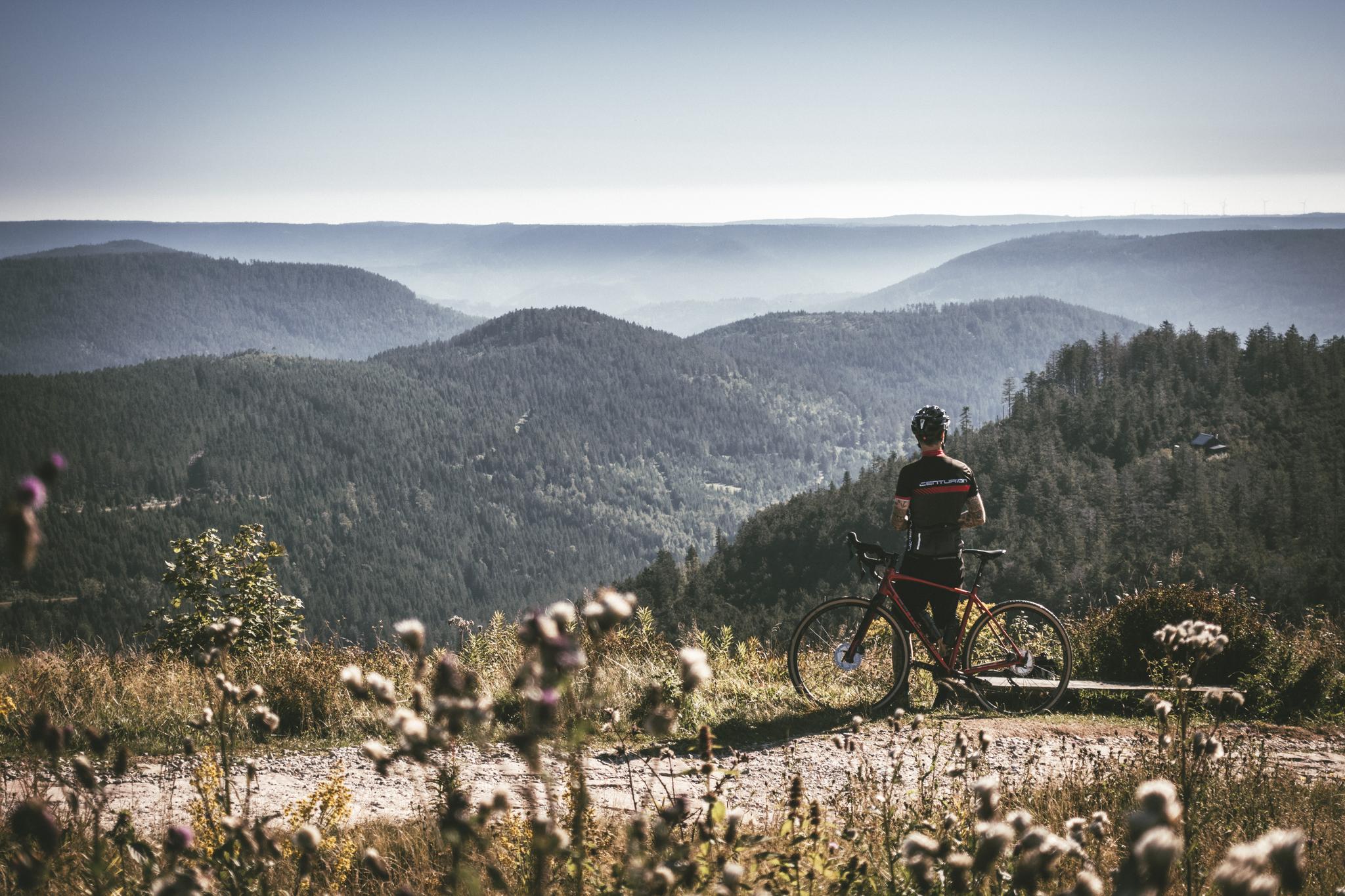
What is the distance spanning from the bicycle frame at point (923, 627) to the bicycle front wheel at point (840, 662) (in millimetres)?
63

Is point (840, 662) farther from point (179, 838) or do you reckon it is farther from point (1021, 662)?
point (179, 838)

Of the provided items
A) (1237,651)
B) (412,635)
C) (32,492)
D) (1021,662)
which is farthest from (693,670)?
(1237,651)

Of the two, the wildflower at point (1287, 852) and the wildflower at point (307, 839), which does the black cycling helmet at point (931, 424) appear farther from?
the wildflower at point (1287, 852)

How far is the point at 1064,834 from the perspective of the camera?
477cm

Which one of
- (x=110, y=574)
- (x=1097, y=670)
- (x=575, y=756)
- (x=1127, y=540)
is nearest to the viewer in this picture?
(x=575, y=756)

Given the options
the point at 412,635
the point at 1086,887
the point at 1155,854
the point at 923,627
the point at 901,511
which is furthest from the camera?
the point at 923,627

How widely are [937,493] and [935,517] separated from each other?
7.8 inches

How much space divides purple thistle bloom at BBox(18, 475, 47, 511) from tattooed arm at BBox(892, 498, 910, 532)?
6287 millimetres

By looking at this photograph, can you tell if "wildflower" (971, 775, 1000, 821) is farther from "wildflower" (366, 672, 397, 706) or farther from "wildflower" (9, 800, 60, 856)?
"wildflower" (9, 800, 60, 856)

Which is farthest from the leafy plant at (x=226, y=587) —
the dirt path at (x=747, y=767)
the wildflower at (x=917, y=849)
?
the wildflower at (x=917, y=849)

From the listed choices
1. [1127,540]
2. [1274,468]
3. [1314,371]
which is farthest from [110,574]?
[1314,371]

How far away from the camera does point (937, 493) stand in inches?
277

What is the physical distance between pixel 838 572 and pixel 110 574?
122 metres

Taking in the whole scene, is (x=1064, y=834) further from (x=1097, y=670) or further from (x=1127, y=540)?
(x=1127, y=540)
